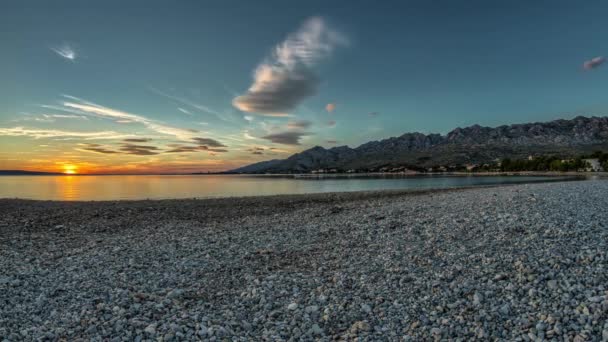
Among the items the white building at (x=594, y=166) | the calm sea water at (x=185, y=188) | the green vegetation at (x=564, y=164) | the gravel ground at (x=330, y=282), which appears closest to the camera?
the gravel ground at (x=330, y=282)

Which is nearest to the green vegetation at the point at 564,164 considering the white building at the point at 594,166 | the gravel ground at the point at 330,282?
the white building at the point at 594,166

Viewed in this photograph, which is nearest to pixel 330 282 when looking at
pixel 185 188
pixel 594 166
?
pixel 185 188

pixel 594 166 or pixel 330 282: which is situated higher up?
pixel 594 166

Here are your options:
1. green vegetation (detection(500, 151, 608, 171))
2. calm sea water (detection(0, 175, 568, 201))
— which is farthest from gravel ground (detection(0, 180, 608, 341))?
green vegetation (detection(500, 151, 608, 171))

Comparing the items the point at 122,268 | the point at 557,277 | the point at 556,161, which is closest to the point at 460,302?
the point at 557,277

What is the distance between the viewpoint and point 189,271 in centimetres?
1244

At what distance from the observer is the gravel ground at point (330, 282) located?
770cm

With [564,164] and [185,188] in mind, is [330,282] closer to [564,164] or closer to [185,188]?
[185,188]

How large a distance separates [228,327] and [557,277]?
366 inches

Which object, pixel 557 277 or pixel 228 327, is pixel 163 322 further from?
pixel 557 277

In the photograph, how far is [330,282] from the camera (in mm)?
10828

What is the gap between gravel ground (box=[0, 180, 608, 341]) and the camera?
25.3ft

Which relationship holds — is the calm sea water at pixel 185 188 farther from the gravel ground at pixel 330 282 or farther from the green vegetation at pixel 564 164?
the green vegetation at pixel 564 164

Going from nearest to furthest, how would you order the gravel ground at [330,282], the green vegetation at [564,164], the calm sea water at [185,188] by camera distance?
the gravel ground at [330,282], the calm sea water at [185,188], the green vegetation at [564,164]
